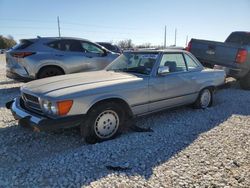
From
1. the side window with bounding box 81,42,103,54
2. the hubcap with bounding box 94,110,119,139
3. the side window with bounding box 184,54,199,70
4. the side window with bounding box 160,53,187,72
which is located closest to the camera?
the hubcap with bounding box 94,110,119,139

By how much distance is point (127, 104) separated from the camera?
13.9ft

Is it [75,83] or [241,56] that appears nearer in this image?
[75,83]

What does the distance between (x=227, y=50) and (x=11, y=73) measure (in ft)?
21.7

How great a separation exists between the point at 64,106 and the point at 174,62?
2.65 m

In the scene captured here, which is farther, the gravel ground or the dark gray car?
the dark gray car

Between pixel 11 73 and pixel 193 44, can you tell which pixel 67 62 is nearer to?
pixel 11 73

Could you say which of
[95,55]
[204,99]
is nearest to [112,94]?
[204,99]

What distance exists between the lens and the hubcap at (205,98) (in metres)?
5.97

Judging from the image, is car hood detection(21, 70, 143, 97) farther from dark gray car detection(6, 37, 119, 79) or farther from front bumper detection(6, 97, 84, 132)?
dark gray car detection(6, 37, 119, 79)

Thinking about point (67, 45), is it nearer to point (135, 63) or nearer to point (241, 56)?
point (135, 63)

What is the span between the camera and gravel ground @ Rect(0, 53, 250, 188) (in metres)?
3.03

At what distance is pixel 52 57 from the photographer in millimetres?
7391

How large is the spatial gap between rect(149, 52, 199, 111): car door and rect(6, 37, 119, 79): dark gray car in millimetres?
3456

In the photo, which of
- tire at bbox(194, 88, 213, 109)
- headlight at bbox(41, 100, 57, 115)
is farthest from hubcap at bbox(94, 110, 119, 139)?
tire at bbox(194, 88, 213, 109)
